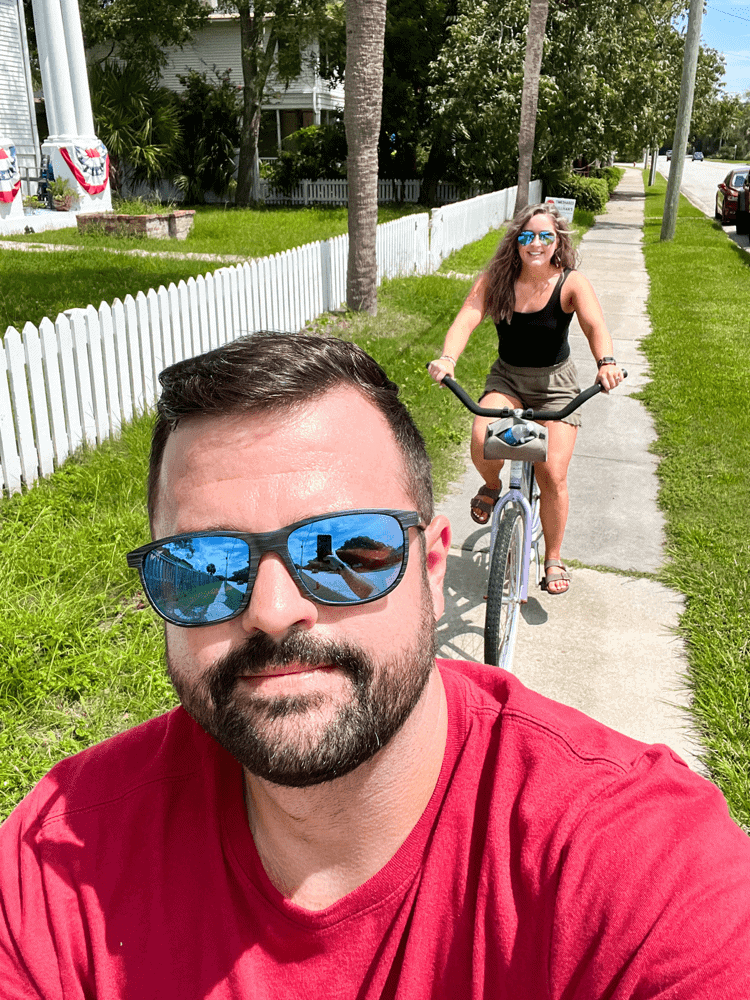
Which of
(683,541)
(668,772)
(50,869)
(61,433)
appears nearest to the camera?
(668,772)

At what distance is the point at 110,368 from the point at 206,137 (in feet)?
75.5

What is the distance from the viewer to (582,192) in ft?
94.2

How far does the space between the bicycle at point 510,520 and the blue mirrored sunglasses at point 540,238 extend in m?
0.83

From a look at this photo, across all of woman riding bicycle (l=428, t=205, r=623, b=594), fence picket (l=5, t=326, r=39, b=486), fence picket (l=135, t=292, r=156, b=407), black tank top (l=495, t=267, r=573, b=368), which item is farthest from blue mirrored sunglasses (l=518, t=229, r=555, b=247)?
fence picket (l=135, t=292, r=156, b=407)

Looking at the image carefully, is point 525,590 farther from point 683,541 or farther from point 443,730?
point 443,730

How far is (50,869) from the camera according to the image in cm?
142

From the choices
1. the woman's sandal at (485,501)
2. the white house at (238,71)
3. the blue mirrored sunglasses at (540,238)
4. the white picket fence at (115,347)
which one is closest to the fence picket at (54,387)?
the white picket fence at (115,347)

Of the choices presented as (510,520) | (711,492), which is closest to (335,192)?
(711,492)

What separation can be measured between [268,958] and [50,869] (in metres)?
0.42

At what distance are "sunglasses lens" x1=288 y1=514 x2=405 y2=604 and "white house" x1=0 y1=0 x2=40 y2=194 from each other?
21380mm

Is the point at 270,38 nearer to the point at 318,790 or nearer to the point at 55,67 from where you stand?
the point at 55,67

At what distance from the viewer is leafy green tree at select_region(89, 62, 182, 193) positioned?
2359cm

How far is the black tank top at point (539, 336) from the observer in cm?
430

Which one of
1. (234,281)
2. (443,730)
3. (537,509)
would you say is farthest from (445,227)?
(443,730)
